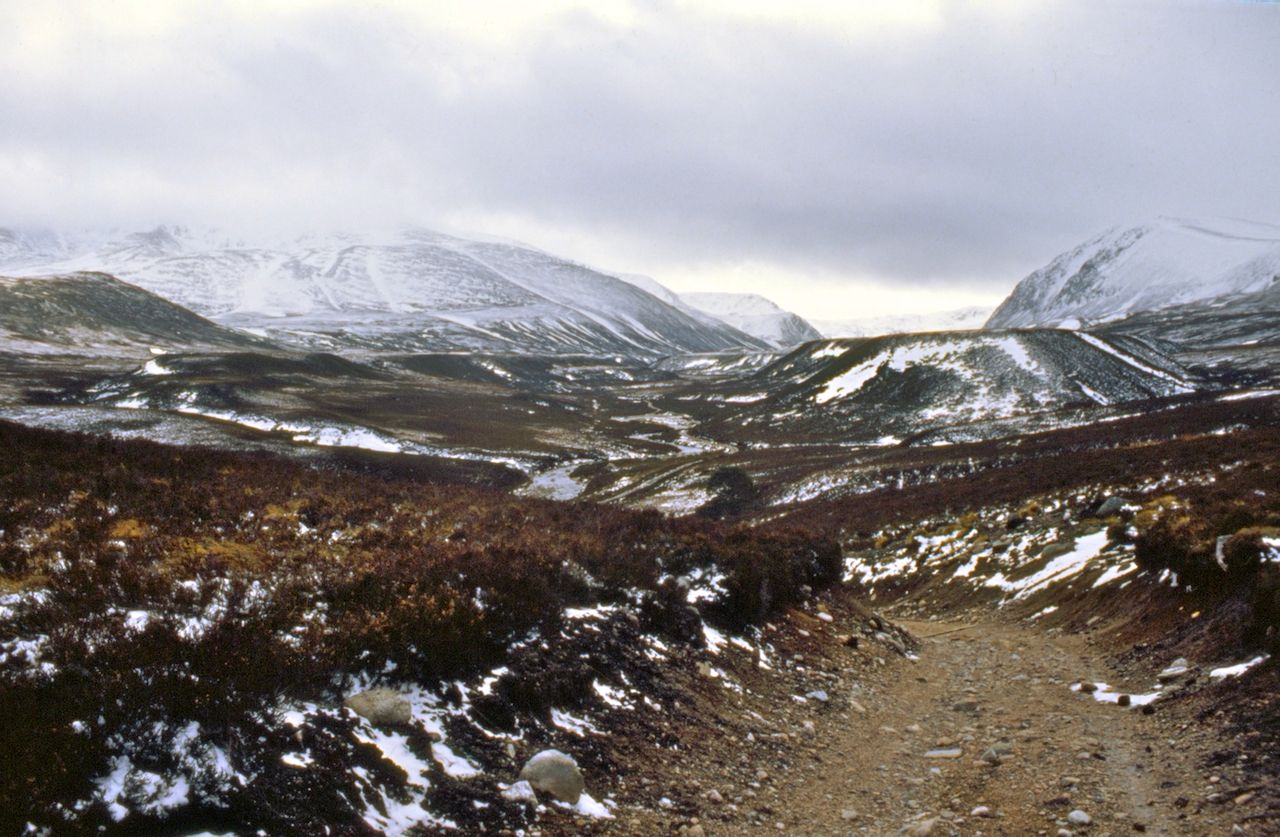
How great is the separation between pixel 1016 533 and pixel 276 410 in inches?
3422

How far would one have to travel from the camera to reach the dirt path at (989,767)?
805 centimetres

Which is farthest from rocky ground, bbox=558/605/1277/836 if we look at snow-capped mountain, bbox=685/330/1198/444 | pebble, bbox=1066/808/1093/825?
snow-capped mountain, bbox=685/330/1198/444

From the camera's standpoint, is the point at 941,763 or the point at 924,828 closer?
the point at 924,828

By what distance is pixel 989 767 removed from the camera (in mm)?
9617

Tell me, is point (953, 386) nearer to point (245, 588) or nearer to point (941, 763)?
point (941, 763)

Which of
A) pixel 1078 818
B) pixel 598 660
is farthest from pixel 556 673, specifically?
pixel 1078 818

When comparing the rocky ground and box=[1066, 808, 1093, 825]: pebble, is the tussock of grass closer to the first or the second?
the rocky ground

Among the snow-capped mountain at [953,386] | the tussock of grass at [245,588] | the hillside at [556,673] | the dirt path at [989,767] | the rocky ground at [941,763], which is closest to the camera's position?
the tussock of grass at [245,588]

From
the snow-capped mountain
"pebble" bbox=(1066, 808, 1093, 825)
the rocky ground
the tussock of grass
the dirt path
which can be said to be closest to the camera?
the tussock of grass

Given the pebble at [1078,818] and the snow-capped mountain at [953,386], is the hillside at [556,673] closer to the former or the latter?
the pebble at [1078,818]

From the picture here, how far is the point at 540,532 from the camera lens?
16109 millimetres

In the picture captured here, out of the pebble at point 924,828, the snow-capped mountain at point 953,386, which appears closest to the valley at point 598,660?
the pebble at point 924,828

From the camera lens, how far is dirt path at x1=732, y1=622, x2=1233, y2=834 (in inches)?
317

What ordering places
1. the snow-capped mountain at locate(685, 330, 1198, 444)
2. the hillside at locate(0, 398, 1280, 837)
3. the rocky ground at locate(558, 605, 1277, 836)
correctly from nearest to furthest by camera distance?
1. the hillside at locate(0, 398, 1280, 837)
2. the rocky ground at locate(558, 605, 1277, 836)
3. the snow-capped mountain at locate(685, 330, 1198, 444)
